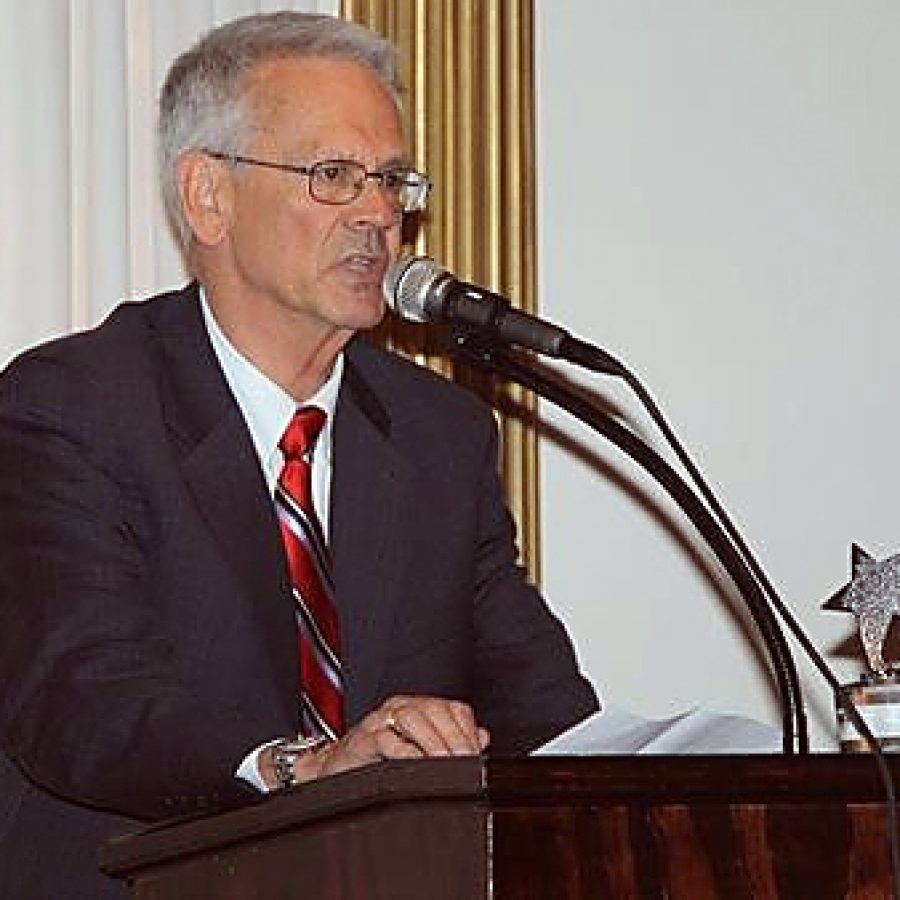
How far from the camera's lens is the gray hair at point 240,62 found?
3.58 metres

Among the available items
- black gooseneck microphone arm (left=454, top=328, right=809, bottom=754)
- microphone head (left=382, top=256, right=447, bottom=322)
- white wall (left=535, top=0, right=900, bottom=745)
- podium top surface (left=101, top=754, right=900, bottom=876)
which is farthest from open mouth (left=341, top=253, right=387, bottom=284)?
podium top surface (left=101, top=754, right=900, bottom=876)

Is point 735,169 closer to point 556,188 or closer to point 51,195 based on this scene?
point 556,188

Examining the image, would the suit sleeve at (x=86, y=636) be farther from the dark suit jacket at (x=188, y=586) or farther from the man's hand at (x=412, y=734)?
the man's hand at (x=412, y=734)

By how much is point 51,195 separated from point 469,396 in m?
0.85

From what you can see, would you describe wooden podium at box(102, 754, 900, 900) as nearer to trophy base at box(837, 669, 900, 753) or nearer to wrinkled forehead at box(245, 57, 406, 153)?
trophy base at box(837, 669, 900, 753)

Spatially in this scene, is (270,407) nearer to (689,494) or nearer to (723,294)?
(689,494)

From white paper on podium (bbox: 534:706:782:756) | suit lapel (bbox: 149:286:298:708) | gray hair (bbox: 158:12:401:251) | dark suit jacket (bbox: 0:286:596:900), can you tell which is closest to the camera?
white paper on podium (bbox: 534:706:782:756)

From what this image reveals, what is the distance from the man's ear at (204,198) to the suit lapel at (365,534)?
0.90 feet

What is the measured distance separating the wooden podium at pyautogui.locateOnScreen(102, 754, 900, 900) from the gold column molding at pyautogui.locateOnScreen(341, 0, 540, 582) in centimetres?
229

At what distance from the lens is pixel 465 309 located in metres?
2.77

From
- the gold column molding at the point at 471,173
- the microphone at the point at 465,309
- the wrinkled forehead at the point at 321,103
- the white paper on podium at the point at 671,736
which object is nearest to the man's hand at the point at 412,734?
the white paper on podium at the point at 671,736

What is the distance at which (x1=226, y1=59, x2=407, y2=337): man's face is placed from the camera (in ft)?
11.4

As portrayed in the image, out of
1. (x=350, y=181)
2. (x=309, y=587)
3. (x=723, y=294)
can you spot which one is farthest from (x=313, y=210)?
(x=723, y=294)

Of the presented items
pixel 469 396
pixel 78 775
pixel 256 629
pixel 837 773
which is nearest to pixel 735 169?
pixel 469 396
